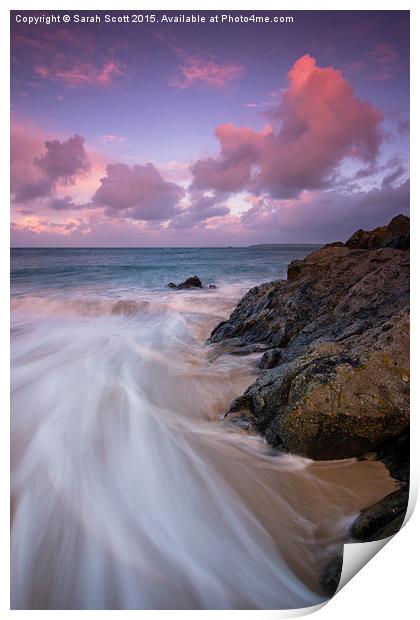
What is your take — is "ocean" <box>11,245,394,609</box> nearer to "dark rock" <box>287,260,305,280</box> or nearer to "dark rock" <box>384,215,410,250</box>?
"dark rock" <box>287,260,305,280</box>

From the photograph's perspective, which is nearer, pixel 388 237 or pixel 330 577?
pixel 330 577

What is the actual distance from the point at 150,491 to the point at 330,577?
3.41 ft

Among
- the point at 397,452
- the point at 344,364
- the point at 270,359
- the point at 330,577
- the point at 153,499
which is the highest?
the point at 344,364

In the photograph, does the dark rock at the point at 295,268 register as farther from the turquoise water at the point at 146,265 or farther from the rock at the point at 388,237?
the rock at the point at 388,237

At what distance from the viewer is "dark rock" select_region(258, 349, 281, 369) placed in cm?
331

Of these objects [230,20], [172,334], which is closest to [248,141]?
[230,20]

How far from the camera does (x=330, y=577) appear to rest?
1747 mm

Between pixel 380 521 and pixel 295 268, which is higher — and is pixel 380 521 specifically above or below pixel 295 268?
below

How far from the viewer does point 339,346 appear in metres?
2.38

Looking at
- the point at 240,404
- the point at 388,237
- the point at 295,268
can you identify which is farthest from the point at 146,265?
the point at 240,404

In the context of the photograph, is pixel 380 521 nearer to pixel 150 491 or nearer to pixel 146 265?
pixel 150 491

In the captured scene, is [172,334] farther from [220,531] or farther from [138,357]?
[220,531]

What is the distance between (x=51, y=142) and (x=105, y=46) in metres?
0.74

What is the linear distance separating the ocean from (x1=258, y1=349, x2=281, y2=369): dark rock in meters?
0.12
